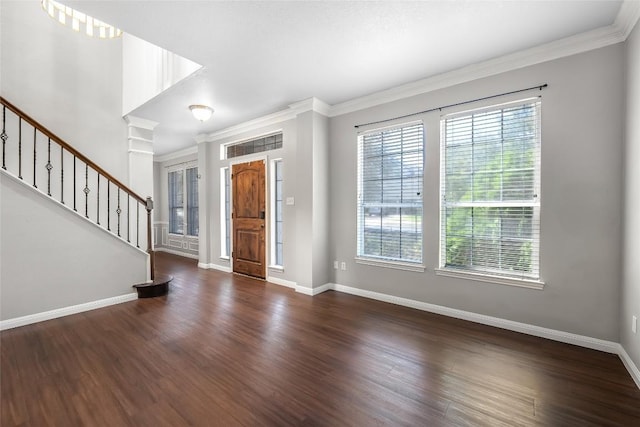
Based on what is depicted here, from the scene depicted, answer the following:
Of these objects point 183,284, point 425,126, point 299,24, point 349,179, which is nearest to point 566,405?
point 425,126

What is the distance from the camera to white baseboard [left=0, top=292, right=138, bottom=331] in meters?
2.99

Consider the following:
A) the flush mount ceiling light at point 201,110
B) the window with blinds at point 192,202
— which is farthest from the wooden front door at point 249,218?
the window with blinds at point 192,202

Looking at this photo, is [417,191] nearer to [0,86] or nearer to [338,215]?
[338,215]

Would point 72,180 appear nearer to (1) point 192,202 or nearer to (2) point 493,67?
(1) point 192,202

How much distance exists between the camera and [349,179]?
417 cm

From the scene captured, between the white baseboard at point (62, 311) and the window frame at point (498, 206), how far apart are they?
424 cm

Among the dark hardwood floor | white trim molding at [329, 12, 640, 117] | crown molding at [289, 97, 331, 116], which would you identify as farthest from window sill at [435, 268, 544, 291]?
crown molding at [289, 97, 331, 116]

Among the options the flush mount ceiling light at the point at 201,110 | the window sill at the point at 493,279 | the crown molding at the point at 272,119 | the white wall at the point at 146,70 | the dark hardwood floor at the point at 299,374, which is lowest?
the dark hardwood floor at the point at 299,374

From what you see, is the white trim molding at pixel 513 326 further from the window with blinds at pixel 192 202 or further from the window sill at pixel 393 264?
the window with blinds at pixel 192 202

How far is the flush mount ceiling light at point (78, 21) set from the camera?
3525 mm

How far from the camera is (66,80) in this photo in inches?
159

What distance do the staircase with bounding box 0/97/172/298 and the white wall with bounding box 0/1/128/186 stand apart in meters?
0.30

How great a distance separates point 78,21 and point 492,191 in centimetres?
581

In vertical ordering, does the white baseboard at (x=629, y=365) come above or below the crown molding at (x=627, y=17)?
below
